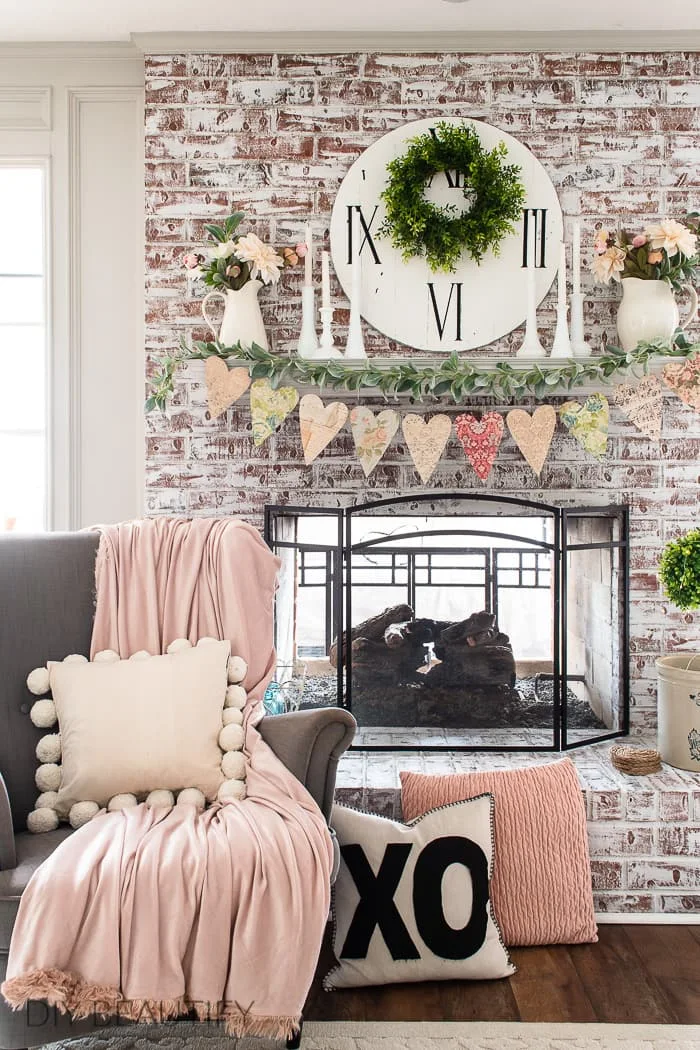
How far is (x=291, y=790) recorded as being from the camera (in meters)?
1.94

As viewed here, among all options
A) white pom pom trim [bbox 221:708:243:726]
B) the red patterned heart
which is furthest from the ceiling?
white pom pom trim [bbox 221:708:243:726]

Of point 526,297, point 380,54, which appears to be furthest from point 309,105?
point 526,297

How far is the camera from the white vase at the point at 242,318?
269 cm

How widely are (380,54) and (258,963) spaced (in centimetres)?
273

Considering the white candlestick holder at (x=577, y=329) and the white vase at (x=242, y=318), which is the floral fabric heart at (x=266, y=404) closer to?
the white vase at (x=242, y=318)

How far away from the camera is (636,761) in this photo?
251 cm

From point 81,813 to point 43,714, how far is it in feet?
0.91

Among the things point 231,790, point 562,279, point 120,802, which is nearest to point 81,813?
point 120,802

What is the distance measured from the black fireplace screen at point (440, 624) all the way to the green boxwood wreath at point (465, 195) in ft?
2.78

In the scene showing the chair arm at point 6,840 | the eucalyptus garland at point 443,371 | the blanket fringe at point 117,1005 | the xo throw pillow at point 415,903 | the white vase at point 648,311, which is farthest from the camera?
the white vase at point 648,311

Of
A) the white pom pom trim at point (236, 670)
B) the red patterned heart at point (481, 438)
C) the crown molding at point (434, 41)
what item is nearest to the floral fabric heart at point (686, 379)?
the red patterned heart at point (481, 438)

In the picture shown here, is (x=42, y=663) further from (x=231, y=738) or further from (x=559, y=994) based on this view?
(x=559, y=994)

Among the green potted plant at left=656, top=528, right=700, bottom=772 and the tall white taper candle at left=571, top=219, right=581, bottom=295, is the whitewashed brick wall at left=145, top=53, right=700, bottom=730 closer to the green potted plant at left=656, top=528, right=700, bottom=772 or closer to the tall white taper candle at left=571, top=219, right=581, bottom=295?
Answer: the tall white taper candle at left=571, top=219, right=581, bottom=295

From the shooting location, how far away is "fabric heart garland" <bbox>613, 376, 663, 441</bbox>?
8.62 feet
